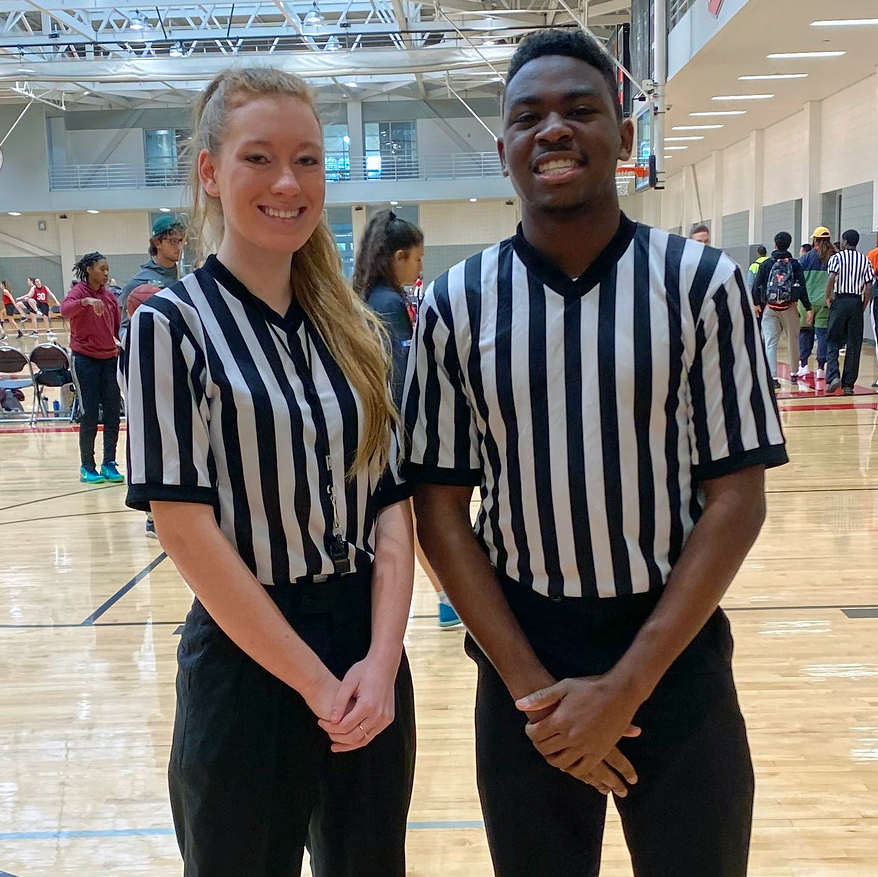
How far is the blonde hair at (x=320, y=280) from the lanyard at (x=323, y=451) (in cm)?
4

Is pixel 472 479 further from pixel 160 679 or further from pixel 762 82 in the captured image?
pixel 762 82

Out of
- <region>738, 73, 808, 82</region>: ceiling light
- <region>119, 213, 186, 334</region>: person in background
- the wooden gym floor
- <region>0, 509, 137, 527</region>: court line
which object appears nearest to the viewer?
the wooden gym floor

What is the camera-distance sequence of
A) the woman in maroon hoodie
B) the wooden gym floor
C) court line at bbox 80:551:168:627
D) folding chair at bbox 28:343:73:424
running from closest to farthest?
1. the wooden gym floor
2. court line at bbox 80:551:168:627
3. the woman in maroon hoodie
4. folding chair at bbox 28:343:73:424

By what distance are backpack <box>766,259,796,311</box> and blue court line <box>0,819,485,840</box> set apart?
961cm

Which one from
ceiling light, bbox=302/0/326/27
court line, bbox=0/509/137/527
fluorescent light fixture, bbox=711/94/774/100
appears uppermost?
ceiling light, bbox=302/0/326/27

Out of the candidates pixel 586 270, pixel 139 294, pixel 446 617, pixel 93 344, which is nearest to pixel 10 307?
pixel 93 344

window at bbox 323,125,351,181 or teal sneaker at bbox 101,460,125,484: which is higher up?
window at bbox 323,125,351,181

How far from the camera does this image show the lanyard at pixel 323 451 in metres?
1.53

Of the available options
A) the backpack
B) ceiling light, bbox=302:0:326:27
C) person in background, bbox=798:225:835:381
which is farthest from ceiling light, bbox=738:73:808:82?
ceiling light, bbox=302:0:326:27

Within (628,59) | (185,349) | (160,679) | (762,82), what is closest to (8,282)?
(628,59)

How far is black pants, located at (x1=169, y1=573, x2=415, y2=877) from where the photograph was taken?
1486mm

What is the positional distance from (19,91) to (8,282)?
7.53 meters

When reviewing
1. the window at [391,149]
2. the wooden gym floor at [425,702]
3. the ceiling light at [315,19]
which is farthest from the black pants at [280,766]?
the window at [391,149]

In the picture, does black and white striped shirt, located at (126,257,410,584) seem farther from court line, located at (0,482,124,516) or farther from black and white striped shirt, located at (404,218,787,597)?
court line, located at (0,482,124,516)
